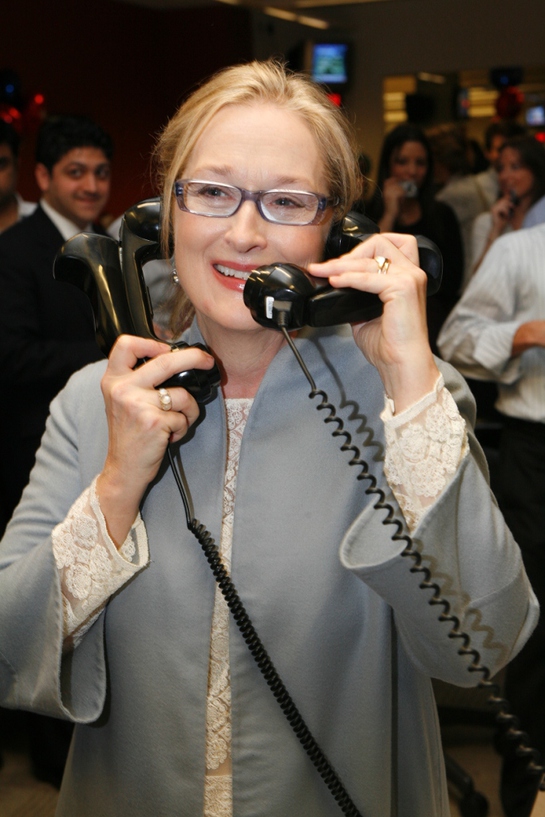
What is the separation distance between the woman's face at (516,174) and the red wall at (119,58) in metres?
3.23

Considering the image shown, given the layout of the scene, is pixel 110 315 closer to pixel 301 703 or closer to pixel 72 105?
pixel 301 703

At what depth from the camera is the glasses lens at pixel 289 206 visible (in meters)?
1.25

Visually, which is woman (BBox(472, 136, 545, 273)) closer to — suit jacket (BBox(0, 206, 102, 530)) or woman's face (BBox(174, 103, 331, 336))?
suit jacket (BBox(0, 206, 102, 530))

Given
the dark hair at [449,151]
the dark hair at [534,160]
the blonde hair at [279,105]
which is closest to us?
the blonde hair at [279,105]

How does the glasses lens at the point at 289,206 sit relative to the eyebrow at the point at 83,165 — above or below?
above

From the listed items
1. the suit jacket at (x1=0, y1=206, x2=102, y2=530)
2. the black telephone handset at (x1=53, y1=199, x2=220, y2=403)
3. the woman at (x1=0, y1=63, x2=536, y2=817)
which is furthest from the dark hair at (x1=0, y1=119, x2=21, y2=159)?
the woman at (x1=0, y1=63, x2=536, y2=817)

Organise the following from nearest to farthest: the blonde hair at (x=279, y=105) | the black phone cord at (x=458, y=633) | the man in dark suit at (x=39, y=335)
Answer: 1. the black phone cord at (x=458, y=633)
2. the blonde hair at (x=279, y=105)
3. the man in dark suit at (x=39, y=335)

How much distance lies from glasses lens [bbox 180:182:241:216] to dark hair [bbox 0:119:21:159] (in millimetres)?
2512

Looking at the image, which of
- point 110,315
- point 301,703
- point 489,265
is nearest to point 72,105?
point 489,265

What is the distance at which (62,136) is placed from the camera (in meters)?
3.21

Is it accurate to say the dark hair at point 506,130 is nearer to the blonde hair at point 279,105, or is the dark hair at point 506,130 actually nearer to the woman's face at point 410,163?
the woman's face at point 410,163

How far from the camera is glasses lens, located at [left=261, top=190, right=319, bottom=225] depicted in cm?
125

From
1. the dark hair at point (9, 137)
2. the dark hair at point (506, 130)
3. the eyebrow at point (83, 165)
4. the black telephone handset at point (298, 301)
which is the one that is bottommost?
→ the dark hair at point (506, 130)

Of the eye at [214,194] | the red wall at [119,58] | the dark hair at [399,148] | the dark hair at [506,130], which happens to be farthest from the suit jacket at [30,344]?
the dark hair at [506,130]
